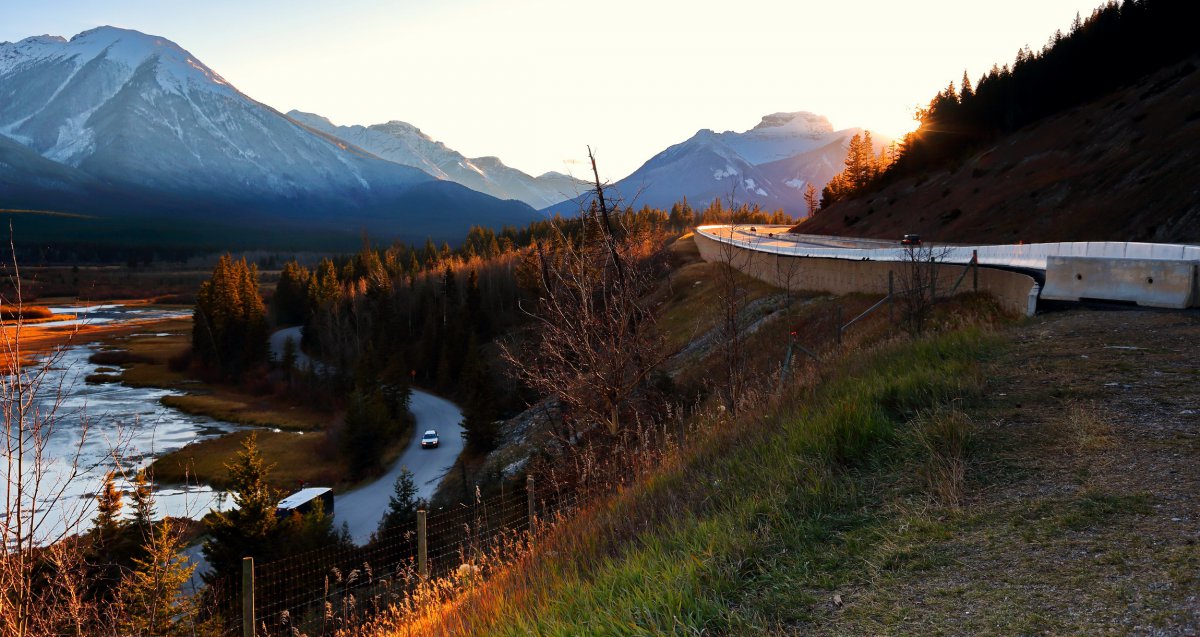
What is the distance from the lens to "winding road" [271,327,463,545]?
33250 millimetres

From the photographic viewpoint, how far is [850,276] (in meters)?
29.3

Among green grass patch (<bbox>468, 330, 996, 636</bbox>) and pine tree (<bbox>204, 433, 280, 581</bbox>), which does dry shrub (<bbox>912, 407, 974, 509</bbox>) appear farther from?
pine tree (<bbox>204, 433, 280, 581</bbox>)

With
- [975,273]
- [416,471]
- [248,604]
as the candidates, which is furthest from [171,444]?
[975,273]

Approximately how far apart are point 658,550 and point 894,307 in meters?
19.8

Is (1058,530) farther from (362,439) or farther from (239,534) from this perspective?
(362,439)

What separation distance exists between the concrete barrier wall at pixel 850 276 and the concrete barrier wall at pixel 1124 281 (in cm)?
58

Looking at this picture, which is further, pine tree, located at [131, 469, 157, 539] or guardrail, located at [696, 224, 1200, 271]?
guardrail, located at [696, 224, 1200, 271]

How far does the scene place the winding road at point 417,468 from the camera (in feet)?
109

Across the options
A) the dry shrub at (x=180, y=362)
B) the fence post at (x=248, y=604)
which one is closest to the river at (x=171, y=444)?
the dry shrub at (x=180, y=362)

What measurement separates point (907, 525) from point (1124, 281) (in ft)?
38.1

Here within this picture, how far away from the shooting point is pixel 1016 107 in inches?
2291

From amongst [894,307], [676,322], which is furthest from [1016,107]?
[894,307]

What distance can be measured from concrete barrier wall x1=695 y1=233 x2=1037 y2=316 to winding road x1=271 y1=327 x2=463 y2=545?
65.9 ft

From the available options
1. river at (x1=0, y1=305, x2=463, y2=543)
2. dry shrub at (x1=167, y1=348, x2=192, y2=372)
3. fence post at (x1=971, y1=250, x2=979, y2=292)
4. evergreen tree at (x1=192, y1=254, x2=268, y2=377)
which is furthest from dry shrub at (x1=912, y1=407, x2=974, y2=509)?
dry shrub at (x1=167, y1=348, x2=192, y2=372)
